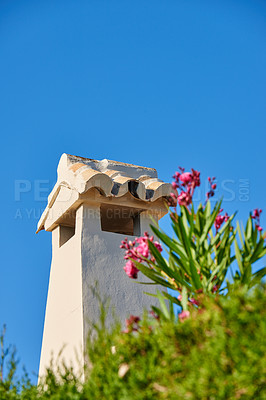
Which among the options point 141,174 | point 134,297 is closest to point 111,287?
point 134,297

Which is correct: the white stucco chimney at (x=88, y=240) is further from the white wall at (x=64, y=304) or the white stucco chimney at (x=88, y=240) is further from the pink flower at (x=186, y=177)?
the pink flower at (x=186, y=177)

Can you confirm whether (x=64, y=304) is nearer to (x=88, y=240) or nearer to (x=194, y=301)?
(x=88, y=240)

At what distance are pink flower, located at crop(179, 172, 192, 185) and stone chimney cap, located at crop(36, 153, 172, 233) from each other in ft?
6.61

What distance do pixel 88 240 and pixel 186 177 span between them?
2272 millimetres

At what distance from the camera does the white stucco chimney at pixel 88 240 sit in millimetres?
5188

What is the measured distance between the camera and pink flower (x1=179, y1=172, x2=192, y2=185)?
3418mm

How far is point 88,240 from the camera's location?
5406 millimetres

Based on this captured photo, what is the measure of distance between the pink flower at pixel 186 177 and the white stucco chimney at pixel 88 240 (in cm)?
202

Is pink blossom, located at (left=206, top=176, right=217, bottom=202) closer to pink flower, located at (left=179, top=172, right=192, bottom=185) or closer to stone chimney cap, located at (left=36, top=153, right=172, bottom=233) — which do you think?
pink flower, located at (left=179, top=172, right=192, bottom=185)

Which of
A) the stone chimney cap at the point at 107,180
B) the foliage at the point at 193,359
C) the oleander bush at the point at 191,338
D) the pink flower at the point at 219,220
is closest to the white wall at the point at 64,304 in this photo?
the stone chimney cap at the point at 107,180

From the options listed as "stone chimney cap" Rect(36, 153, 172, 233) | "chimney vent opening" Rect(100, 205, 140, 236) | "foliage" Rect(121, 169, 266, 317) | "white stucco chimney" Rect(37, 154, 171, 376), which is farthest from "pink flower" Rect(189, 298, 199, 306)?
"chimney vent opening" Rect(100, 205, 140, 236)

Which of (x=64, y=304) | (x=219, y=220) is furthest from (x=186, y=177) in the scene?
(x=64, y=304)

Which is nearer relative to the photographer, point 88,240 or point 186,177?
point 186,177

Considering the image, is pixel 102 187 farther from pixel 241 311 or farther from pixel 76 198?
pixel 241 311
